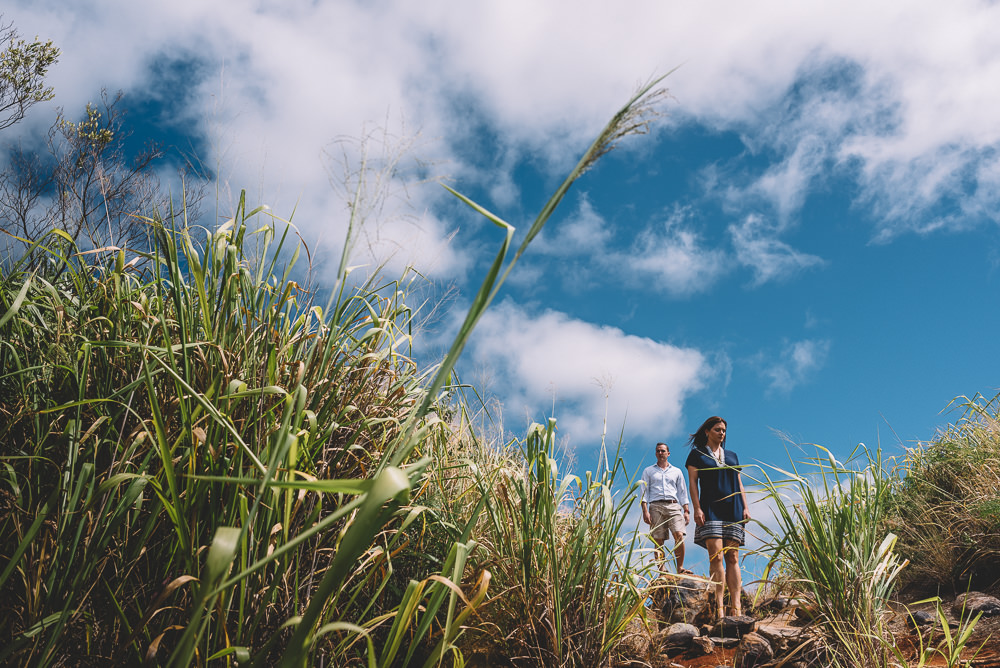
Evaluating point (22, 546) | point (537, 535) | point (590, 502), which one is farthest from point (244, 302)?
point (590, 502)

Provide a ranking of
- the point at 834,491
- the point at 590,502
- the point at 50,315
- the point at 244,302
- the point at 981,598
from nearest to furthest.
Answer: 1. the point at 244,302
2. the point at 50,315
3. the point at 590,502
4. the point at 834,491
5. the point at 981,598

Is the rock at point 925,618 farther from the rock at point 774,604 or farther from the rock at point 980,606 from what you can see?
the rock at point 774,604

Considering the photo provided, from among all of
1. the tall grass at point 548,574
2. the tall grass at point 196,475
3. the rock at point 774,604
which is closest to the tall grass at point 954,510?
the rock at point 774,604

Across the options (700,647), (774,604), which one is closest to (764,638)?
(700,647)

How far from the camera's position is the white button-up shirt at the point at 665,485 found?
600cm

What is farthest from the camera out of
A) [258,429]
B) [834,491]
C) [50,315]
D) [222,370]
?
[834,491]

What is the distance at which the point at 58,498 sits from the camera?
1528mm

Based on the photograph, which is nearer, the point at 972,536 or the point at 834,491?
the point at 834,491

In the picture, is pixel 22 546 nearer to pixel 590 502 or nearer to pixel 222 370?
pixel 222 370

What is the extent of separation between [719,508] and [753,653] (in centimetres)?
171

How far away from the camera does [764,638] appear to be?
3.02 meters

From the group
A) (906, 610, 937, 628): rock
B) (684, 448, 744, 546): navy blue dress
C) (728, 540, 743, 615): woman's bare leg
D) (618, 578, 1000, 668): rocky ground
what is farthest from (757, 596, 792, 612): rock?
(906, 610, 937, 628): rock

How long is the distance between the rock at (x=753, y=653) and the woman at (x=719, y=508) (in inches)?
45.8

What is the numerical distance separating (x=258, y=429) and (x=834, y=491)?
93.8 inches
